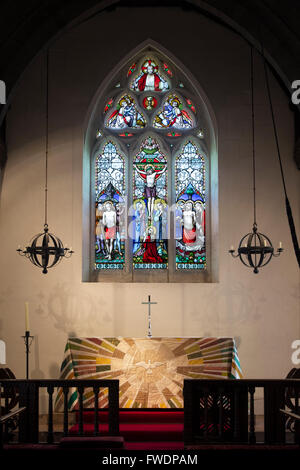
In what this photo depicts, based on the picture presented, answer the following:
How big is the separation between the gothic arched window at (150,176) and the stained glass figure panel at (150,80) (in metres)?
0.02

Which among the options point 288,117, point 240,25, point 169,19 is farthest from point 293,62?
point 169,19

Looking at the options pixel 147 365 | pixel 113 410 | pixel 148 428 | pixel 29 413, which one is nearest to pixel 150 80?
pixel 147 365

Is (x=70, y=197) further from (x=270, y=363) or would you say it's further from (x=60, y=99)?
(x=270, y=363)

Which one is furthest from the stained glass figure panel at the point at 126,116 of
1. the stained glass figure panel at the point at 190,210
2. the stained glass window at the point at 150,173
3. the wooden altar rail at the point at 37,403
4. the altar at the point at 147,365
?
the wooden altar rail at the point at 37,403

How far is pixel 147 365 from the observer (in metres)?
8.03

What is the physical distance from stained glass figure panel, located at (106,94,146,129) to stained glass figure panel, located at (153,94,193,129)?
0.29 meters

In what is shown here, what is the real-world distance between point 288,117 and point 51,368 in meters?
5.51

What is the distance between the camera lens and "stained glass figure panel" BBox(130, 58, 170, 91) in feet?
36.2

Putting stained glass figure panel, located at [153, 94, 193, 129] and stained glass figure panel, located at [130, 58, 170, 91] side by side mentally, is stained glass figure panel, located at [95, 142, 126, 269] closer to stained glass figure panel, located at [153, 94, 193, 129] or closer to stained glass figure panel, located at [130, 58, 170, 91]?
stained glass figure panel, located at [153, 94, 193, 129]

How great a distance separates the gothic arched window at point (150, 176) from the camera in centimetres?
1067

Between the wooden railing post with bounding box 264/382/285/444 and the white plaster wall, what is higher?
the white plaster wall

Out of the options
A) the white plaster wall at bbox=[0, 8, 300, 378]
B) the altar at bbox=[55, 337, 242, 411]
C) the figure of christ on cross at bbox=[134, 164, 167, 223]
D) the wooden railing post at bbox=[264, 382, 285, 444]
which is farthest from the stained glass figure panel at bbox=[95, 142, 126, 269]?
the wooden railing post at bbox=[264, 382, 285, 444]

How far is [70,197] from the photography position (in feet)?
33.6

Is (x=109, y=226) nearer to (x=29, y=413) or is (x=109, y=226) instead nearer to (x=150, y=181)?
(x=150, y=181)
